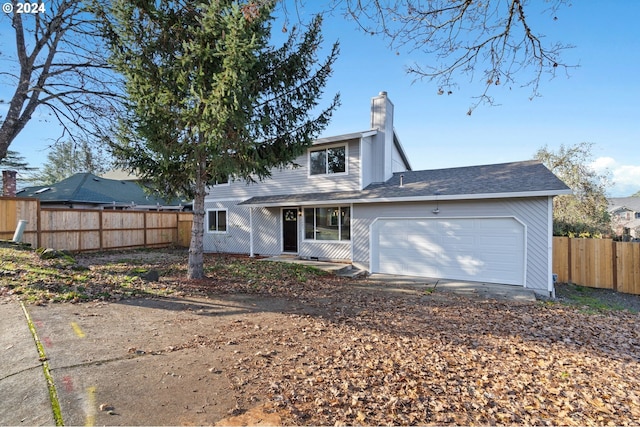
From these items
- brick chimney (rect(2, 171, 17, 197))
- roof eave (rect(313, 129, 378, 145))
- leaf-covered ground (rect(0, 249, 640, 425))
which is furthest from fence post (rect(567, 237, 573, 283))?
brick chimney (rect(2, 171, 17, 197))

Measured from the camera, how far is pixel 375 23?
4.39 metres

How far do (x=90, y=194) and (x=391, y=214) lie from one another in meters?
20.3

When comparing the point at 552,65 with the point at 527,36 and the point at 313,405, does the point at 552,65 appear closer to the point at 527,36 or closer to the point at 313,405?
the point at 527,36

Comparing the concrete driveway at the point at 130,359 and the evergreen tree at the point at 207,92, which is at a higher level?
the evergreen tree at the point at 207,92

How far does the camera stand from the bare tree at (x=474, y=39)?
4.29 m

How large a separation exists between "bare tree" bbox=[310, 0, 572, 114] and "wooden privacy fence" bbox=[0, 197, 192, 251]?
46.9 ft

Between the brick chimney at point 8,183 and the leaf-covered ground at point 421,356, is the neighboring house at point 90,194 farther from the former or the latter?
the leaf-covered ground at point 421,356

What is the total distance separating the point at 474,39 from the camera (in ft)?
14.9

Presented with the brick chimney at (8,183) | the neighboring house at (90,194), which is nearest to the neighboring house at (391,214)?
the neighboring house at (90,194)

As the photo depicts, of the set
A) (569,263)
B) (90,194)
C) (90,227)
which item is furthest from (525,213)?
(90,194)

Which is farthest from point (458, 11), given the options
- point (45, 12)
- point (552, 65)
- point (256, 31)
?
point (45, 12)

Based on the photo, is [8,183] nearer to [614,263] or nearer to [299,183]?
[299,183]

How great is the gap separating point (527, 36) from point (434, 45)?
1.26 m

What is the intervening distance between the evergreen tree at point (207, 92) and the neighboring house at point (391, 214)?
12.4 ft
